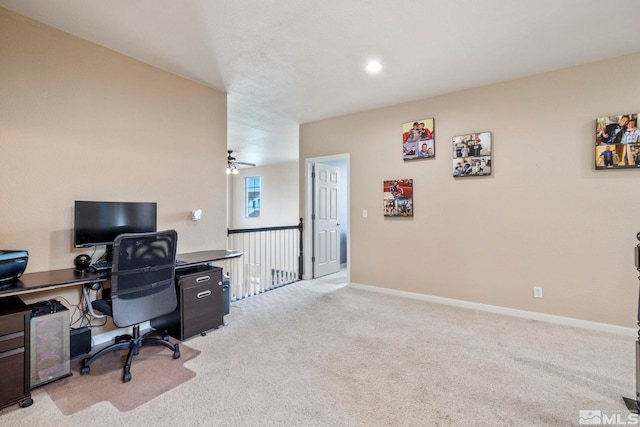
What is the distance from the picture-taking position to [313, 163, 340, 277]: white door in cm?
541

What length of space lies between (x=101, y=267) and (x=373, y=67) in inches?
126

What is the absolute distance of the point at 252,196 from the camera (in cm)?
988

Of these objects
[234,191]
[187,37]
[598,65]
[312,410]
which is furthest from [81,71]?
[234,191]

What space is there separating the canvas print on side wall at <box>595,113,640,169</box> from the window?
8.22 meters

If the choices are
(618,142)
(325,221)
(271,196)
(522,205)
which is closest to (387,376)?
(522,205)

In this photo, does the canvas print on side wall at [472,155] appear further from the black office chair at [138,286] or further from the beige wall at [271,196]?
the beige wall at [271,196]

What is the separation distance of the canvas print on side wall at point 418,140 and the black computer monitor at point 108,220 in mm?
3254

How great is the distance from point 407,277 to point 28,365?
3.88 metres

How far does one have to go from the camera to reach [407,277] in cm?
422

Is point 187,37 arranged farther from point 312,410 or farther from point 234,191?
point 234,191

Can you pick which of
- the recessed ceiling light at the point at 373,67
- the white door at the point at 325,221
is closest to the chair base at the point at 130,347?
the white door at the point at 325,221

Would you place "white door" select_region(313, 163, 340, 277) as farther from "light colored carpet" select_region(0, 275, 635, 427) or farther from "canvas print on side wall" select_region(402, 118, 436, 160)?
"light colored carpet" select_region(0, 275, 635, 427)

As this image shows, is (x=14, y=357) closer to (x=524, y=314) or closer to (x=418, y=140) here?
(x=418, y=140)

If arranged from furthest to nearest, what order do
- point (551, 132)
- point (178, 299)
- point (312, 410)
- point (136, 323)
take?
point (551, 132) < point (178, 299) < point (136, 323) < point (312, 410)
